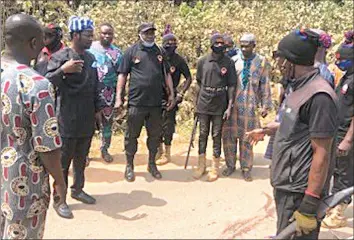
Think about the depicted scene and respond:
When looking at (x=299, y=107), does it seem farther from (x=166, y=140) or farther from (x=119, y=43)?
(x=119, y=43)

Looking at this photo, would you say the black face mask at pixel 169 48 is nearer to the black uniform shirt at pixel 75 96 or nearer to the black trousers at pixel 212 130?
the black trousers at pixel 212 130

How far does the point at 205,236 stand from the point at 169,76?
2.25m

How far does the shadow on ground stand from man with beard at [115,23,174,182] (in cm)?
60

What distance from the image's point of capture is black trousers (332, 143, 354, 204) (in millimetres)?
4672

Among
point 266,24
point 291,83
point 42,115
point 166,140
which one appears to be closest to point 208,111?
point 166,140

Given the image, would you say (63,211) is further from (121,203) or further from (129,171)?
(129,171)

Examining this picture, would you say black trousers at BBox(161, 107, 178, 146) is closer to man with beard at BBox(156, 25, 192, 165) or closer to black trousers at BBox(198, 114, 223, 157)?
man with beard at BBox(156, 25, 192, 165)

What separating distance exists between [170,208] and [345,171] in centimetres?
185

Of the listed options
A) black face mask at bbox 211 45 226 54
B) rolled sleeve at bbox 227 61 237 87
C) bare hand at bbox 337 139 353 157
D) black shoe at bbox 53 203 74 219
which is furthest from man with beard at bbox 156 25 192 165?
bare hand at bbox 337 139 353 157

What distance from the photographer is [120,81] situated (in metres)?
5.65

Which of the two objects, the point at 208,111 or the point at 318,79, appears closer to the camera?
the point at 318,79

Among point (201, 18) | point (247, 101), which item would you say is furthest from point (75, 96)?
point (201, 18)

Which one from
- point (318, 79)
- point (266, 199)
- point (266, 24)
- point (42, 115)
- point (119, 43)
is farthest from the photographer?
point (266, 24)

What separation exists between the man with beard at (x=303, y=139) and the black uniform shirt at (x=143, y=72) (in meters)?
2.68
